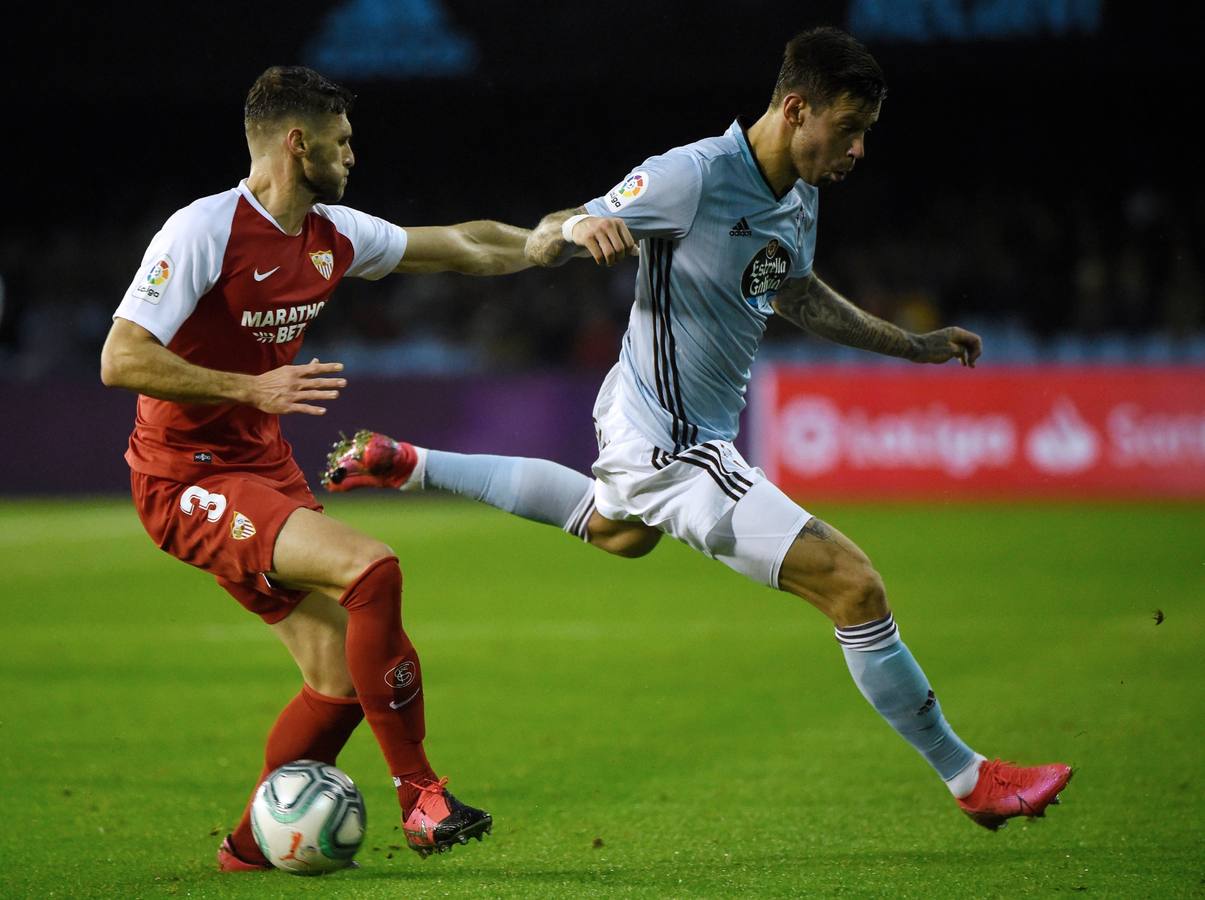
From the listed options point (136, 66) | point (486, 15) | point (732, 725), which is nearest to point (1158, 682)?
point (732, 725)

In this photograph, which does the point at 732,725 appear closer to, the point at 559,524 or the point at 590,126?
the point at 559,524

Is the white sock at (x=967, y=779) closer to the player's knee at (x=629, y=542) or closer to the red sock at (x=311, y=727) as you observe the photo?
the player's knee at (x=629, y=542)

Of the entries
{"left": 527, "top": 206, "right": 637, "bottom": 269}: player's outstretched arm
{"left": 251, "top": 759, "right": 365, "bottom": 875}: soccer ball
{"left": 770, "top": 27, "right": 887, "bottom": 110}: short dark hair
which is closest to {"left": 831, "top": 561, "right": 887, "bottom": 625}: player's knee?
{"left": 527, "top": 206, "right": 637, "bottom": 269}: player's outstretched arm

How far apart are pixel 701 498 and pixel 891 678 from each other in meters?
0.75

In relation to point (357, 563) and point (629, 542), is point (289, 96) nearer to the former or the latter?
point (357, 563)

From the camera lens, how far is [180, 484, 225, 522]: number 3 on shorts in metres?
4.54

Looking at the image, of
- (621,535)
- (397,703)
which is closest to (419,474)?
(621,535)

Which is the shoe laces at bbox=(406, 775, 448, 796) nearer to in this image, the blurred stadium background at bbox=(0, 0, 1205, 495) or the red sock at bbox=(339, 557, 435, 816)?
the red sock at bbox=(339, 557, 435, 816)

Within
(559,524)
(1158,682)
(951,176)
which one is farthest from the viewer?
(951,176)

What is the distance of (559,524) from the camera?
5.51 meters

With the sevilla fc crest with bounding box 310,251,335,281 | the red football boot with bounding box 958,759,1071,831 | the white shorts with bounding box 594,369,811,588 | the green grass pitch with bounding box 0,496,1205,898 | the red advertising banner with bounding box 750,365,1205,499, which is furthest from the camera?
the red advertising banner with bounding box 750,365,1205,499

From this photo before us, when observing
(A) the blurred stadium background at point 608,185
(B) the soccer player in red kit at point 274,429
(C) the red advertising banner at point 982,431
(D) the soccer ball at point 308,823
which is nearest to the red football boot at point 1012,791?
(B) the soccer player in red kit at point 274,429

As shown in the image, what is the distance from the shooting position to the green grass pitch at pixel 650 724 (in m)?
4.66

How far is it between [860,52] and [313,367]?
180 cm
